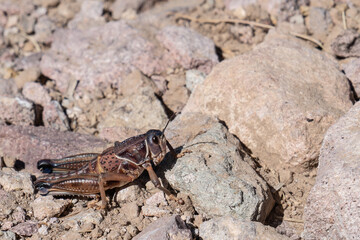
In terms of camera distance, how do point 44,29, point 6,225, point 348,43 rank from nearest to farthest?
point 6,225, point 348,43, point 44,29

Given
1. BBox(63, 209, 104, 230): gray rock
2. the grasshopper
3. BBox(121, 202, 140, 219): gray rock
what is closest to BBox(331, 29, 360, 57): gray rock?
the grasshopper

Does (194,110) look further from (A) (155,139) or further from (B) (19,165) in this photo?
(B) (19,165)

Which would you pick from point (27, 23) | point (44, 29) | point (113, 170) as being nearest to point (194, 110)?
point (113, 170)

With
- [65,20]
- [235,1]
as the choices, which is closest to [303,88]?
[235,1]

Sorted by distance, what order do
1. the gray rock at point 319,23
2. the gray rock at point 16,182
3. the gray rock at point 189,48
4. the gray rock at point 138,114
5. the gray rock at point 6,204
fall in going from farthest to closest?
the gray rock at point 319,23 → the gray rock at point 189,48 → the gray rock at point 138,114 → the gray rock at point 16,182 → the gray rock at point 6,204

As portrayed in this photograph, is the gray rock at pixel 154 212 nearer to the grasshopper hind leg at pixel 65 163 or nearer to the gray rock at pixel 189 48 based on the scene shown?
the grasshopper hind leg at pixel 65 163

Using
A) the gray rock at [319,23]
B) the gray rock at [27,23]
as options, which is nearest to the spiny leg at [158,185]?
the gray rock at [319,23]
